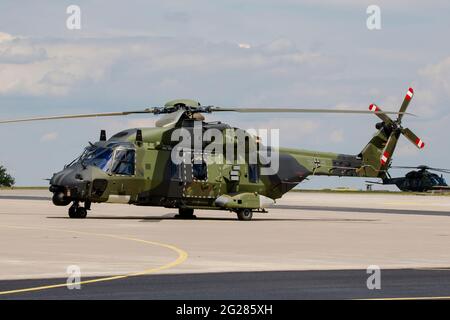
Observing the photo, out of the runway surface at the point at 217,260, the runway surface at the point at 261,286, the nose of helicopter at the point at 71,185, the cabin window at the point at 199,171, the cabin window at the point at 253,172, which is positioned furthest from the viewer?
the cabin window at the point at 253,172

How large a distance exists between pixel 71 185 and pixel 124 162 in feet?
Answer: 8.81

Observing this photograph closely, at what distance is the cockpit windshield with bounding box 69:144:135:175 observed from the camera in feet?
138

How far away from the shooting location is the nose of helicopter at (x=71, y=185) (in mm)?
41031

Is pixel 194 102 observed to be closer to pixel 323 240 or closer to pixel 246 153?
pixel 246 153

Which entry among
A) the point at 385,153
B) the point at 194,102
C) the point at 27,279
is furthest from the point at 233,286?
the point at 385,153

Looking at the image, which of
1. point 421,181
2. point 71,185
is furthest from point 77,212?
point 421,181

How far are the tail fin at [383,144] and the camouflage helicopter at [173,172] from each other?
15.0ft

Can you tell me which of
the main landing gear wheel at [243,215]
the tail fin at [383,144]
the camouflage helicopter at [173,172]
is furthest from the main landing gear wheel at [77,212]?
the tail fin at [383,144]

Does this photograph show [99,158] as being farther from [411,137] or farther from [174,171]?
[411,137]

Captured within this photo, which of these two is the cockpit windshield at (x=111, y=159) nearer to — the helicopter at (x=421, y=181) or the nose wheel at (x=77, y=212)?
the nose wheel at (x=77, y=212)

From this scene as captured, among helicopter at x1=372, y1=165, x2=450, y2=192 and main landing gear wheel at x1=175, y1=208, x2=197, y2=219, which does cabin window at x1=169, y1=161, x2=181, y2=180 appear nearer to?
main landing gear wheel at x1=175, y1=208, x2=197, y2=219

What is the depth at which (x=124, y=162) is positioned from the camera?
139 ft

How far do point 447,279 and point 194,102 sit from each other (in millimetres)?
23084
